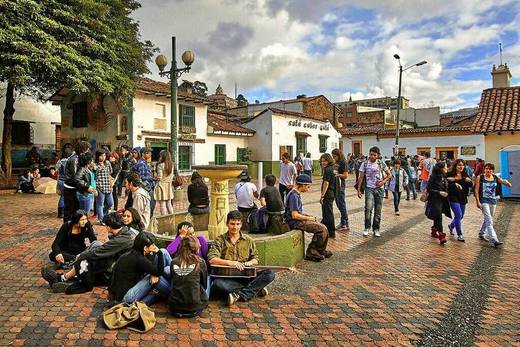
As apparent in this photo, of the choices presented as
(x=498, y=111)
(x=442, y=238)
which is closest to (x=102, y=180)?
(x=442, y=238)

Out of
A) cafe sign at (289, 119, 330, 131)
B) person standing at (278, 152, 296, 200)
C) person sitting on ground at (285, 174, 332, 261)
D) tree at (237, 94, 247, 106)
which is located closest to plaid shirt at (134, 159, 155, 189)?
person sitting on ground at (285, 174, 332, 261)

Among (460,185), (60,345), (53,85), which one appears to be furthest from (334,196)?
(53,85)

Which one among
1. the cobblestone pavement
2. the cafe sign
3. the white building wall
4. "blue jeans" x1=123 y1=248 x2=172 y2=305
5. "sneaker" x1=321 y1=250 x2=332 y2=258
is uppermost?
the cafe sign

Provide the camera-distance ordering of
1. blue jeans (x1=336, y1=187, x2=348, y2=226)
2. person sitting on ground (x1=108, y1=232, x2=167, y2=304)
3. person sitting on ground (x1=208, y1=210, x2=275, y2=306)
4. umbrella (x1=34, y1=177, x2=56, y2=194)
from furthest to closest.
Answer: umbrella (x1=34, y1=177, x2=56, y2=194), blue jeans (x1=336, y1=187, x2=348, y2=226), person sitting on ground (x1=208, y1=210, x2=275, y2=306), person sitting on ground (x1=108, y1=232, x2=167, y2=304)

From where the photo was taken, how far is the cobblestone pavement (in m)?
3.62

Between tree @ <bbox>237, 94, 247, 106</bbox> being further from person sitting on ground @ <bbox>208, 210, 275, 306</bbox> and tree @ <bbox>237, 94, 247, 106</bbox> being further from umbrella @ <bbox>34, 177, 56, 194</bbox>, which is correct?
person sitting on ground @ <bbox>208, 210, 275, 306</bbox>

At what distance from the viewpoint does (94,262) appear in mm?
4633

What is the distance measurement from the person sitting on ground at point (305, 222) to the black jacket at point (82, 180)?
3.88 metres

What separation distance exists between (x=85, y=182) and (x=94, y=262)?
298 centimetres

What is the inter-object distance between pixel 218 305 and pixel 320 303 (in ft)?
3.96

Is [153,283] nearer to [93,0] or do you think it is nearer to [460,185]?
[460,185]

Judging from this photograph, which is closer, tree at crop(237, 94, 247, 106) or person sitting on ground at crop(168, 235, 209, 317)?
person sitting on ground at crop(168, 235, 209, 317)

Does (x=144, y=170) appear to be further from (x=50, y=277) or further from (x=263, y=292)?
(x=263, y=292)

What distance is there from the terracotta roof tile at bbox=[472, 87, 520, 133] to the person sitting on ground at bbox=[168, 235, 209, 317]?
1549 centimetres
